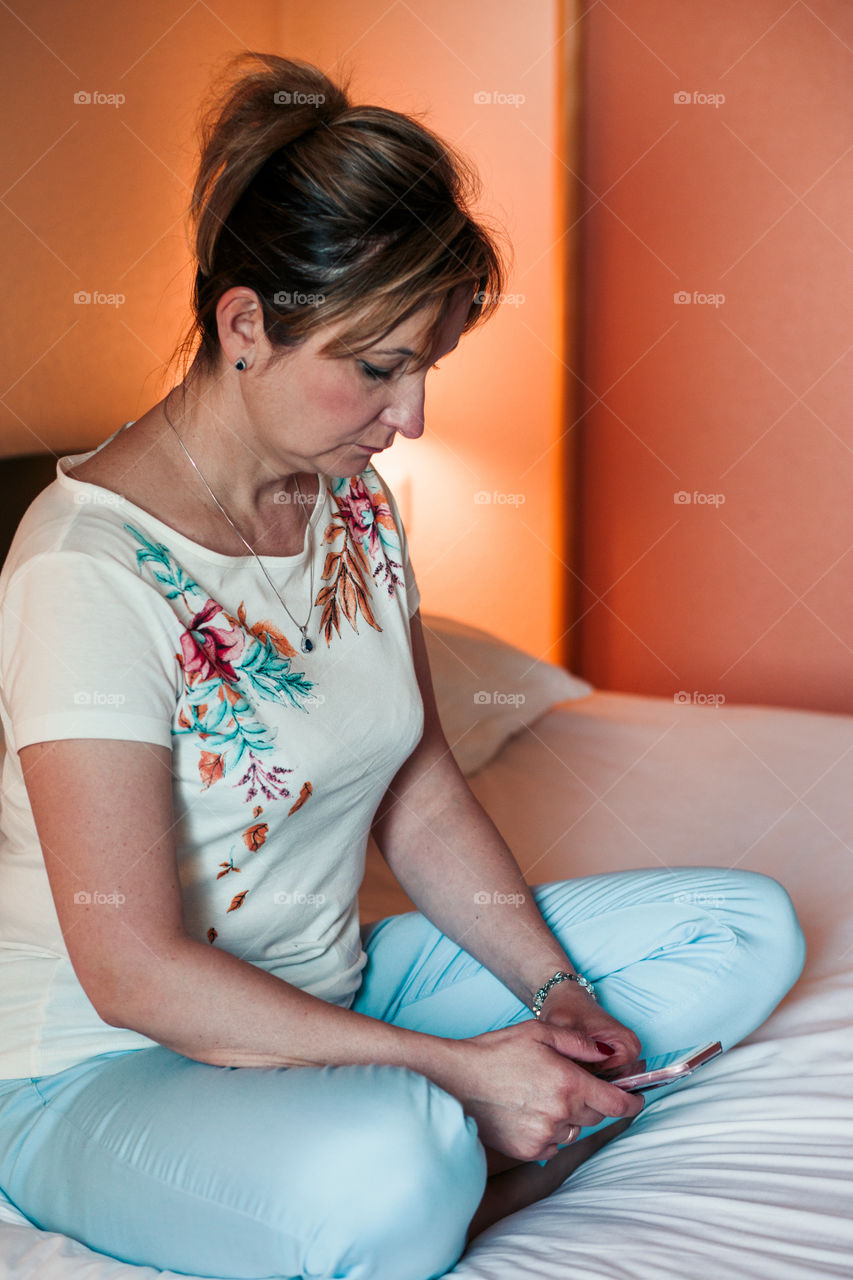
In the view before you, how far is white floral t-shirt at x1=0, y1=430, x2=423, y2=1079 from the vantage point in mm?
725

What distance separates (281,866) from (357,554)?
0.28m

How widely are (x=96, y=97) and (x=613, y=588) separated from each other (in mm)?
1630

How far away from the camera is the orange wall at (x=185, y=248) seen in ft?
4.74

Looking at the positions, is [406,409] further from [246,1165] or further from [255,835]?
[246,1165]

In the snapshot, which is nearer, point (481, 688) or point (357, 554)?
point (357, 554)

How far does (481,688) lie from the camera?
1.78 metres

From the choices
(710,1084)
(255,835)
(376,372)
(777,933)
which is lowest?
(710,1084)

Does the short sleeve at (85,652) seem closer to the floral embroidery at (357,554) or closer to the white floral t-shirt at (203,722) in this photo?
the white floral t-shirt at (203,722)

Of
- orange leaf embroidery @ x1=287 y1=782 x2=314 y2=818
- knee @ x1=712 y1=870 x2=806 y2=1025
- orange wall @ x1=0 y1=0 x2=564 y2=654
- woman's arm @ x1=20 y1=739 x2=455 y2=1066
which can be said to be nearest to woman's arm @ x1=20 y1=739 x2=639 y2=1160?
woman's arm @ x1=20 y1=739 x2=455 y2=1066

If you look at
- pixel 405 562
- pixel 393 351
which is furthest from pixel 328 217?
pixel 405 562

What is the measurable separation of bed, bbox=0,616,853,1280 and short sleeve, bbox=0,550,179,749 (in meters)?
0.31

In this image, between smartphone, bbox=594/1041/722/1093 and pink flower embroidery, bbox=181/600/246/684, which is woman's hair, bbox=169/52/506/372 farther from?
smartphone, bbox=594/1041/722/1093

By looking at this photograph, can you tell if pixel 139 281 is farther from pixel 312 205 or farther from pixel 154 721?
pixel 154 721

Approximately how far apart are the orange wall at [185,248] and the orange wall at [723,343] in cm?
13
